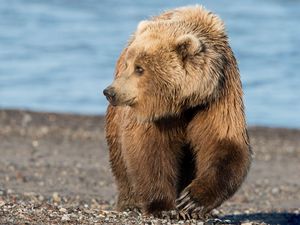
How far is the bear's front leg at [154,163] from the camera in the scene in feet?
24.8

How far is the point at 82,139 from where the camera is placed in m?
14.5

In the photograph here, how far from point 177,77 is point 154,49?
286 mm

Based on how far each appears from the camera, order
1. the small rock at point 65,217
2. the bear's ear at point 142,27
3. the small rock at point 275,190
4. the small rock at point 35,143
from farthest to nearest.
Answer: the small rock at point 35,143
the small rock at point 275,190
the bear's ear at point 142,27
the small rock at point 65,217

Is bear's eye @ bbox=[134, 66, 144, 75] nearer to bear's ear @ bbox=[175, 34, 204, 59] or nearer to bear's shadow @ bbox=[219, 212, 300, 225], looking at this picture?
bear's ear @ bbox=[175, 34, 204, 59]

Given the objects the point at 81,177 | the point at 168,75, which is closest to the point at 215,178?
the point at 168,75

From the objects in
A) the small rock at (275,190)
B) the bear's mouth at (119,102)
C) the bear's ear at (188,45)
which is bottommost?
the small rock at (275,190)

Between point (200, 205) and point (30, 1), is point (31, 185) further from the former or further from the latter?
point (30, 1)

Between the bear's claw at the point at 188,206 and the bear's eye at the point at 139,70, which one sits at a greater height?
the bear's eye at the point at 139,70

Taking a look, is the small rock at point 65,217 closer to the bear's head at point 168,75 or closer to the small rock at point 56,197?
the bear's head at point 168,75

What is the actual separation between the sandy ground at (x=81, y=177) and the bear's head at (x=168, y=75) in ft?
2.71

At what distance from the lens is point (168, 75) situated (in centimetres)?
741

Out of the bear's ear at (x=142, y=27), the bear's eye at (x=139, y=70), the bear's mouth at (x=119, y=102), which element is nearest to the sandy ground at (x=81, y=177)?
the bear's mouth at (x=119, y=102)

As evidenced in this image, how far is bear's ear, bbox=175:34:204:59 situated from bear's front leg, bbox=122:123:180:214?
1.95 feet

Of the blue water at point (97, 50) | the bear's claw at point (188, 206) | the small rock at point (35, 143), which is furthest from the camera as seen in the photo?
the blue water at point (97, 50)
